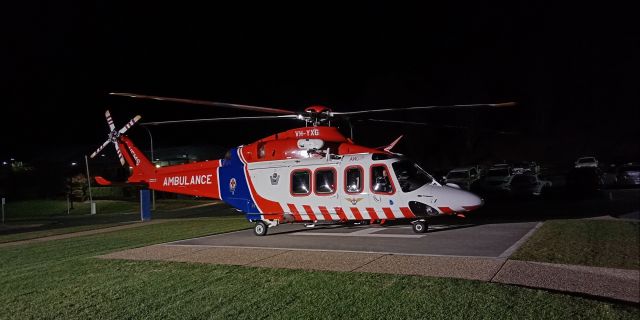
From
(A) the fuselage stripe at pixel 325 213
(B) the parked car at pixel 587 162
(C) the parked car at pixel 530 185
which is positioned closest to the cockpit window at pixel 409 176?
(A) the fuselage stripe at pixel 325 213

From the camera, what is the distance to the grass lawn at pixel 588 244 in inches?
300

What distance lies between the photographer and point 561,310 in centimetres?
517

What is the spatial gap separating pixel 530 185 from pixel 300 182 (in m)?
15.3

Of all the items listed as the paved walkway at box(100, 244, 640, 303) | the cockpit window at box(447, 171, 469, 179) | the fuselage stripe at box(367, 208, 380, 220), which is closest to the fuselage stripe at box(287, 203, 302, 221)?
the fuselage stripe at box(367, 208, 380, 220)

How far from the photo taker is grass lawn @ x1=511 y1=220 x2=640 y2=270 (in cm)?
761

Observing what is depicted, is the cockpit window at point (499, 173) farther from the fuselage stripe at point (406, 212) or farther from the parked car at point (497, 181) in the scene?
the fuselage stripe at point (406, 212)

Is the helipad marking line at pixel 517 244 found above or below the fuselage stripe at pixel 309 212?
below

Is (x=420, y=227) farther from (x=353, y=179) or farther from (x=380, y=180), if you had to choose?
(x=353, y=179)

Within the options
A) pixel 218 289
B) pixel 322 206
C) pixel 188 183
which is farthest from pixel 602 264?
pixel 188 183

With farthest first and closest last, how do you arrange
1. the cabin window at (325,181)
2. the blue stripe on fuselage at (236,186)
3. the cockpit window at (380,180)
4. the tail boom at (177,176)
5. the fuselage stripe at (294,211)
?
the tail boom at (177,176) → the blue stripe on fuselage at (236,186) → the fuselage stripe at (294,211) → the cabin window at (325,181) → the cockpit window at (380,180)

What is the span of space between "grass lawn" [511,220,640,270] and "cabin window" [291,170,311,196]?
5.95m

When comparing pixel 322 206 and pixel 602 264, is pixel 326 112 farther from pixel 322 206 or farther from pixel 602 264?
pixel 602 264

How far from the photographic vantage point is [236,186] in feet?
47.8

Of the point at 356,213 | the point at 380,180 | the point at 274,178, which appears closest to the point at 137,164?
the point at 274,178
